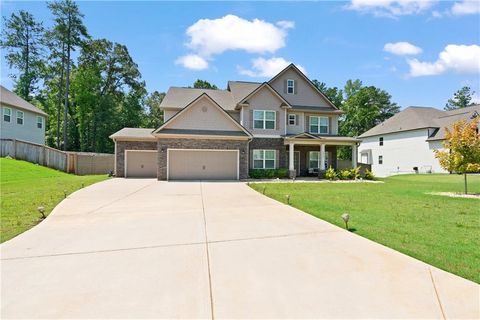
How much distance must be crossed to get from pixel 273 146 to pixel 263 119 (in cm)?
237

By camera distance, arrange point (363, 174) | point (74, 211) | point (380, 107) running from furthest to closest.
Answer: point (380, 107), point (363, 174), point (74, 211)

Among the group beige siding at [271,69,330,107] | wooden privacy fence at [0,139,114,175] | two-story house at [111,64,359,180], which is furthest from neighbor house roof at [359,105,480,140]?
wooden privacy fence at [0,139,114,175]

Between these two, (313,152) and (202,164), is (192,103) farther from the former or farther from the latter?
(313,152)

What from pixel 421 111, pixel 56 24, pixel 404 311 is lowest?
pixel 404 311

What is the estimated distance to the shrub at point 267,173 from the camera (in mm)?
20562

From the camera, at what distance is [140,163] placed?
20.9m

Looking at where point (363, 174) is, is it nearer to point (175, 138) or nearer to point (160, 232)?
point (175, 138)

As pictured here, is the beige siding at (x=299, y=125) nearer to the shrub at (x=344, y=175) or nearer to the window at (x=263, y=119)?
the window at (x=263, y=119)

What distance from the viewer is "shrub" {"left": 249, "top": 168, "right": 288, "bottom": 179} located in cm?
2056

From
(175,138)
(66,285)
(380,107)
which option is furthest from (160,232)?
(380,107)

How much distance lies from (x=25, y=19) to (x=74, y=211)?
1627 inches

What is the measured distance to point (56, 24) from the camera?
108 feet

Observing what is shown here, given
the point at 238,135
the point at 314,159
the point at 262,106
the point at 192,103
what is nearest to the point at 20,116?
the point at 192,103

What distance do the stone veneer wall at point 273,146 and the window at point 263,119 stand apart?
3.71 feet
